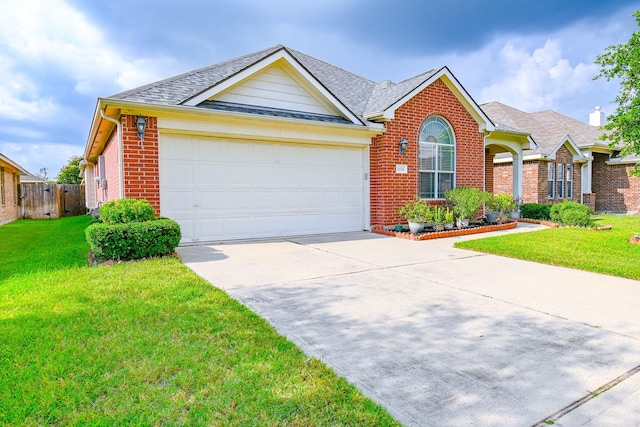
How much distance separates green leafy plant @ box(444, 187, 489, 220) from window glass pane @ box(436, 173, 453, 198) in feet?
1.58

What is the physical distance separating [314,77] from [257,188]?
320cm

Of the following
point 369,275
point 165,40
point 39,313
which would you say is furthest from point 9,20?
point 369,275

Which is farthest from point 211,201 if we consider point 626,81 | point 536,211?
point 536,211

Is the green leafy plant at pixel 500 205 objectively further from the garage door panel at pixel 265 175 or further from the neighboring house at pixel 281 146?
the garage door panel at pixel 265 175

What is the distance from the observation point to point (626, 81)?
952cm

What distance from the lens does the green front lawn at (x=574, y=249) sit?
657 cm

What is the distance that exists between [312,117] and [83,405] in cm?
866

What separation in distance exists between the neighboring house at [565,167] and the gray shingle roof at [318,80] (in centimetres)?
619

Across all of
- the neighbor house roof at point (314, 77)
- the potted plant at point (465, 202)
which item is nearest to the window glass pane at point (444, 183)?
the potted plant at point (465, 202)

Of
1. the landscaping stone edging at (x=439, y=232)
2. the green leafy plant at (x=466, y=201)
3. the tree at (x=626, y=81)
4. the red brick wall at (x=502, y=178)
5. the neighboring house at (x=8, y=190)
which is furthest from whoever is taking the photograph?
the red brick wall at (x=502, y=178)

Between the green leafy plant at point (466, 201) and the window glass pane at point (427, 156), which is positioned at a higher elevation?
the window glass pane at point (427, 156)

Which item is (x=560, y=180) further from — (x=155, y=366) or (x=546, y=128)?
(x=155, y=366)

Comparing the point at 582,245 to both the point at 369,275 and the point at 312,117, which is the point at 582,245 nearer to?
the point at 369,275

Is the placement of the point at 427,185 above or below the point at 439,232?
above
